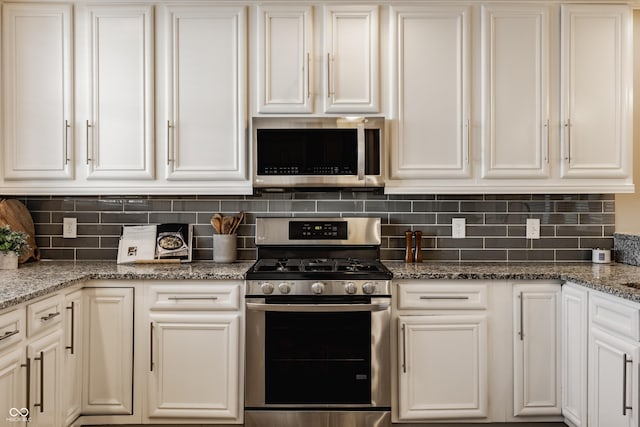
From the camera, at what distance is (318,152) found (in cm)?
304

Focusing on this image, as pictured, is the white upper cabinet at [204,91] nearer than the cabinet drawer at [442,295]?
No

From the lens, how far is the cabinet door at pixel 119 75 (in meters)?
3.02

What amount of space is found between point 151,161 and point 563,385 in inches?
99.0

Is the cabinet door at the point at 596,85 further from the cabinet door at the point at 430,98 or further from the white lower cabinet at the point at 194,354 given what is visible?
the white lower cabinet at the point at 194,354

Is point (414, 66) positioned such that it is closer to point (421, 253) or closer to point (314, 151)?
point (314, 151)

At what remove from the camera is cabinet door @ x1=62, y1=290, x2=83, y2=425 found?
2.57 metres

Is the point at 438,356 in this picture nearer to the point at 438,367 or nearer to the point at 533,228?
the point at 438,367

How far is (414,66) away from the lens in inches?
119

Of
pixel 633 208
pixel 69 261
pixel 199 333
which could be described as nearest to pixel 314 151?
pixel 199 333

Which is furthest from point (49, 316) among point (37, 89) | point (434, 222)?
point (434, 222)

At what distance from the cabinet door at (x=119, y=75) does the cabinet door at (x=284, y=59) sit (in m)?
0.63

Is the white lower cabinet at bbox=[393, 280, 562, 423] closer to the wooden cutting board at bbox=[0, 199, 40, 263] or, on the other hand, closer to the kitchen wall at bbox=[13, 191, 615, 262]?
the kitchen wall at bbox=[13, 191, 615, 262]

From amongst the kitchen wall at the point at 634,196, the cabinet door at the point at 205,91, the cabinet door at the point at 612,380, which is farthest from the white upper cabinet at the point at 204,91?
the kitchen wall at the point at 634,196

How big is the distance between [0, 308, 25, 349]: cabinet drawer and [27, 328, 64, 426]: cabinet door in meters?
0.12
